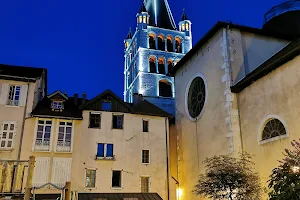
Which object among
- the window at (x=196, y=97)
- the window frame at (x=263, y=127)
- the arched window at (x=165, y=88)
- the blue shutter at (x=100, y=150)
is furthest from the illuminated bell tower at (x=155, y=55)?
the window frame at (x=263, y=127)

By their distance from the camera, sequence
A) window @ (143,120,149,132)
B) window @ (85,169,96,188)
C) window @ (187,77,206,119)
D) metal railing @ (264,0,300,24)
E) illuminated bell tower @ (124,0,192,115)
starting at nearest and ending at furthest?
window @ (85,169,96,188), window @ (187,77,206,119), window @ (143,120,149,132), metal railing @ (264,0,300,24), illuminated bell tower @ (124,0,192,115)

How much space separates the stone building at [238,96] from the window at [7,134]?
11.8 metres

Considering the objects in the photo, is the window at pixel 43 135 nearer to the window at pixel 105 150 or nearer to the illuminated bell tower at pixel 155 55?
the window at pixel 105 150

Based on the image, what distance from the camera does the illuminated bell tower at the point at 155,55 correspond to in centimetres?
4012

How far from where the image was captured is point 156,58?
43375 mm

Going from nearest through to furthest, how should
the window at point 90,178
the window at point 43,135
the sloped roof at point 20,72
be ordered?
the window at point 43,135
the window at point 90,178
the sloped roof at point 20,72

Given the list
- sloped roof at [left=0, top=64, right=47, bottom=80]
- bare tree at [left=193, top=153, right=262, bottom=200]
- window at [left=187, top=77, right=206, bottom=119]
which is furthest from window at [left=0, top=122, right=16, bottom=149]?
bare tree at [left=193, top=153, right=262, bottom=200]

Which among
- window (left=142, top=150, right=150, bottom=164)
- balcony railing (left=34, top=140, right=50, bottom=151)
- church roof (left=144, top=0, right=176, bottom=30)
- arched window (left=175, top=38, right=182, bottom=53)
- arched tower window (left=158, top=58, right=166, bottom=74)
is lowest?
window (left=142, top=150, right=150, bottom=164)

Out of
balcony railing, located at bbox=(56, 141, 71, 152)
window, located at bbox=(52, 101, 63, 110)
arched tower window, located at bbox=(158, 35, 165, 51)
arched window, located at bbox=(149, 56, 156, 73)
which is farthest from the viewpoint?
arched tower window, located at bbox=(158, 35, 165, 51)

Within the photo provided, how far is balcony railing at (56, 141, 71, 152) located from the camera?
20953 millimetres

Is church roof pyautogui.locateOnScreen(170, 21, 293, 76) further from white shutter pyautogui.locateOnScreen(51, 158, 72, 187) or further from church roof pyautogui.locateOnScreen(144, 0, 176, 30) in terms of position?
church roof pyautogui.locateOnScreen(144, 0, 176, 30)

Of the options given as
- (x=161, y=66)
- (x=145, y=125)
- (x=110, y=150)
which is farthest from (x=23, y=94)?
(x=161, y=66)

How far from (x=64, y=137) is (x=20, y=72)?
585 cm

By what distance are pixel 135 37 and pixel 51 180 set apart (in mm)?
Answer: 30181
